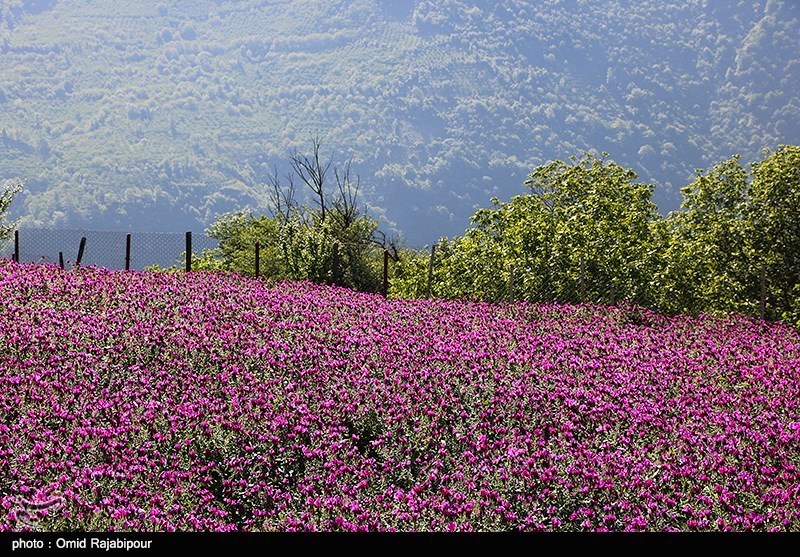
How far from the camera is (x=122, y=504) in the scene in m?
6.33

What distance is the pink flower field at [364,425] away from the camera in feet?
21.4

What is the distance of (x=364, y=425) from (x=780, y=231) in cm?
2537

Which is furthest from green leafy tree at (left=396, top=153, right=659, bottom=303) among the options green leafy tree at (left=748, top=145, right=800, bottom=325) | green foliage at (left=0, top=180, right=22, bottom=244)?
green foliage at (left=0, top=180, right=22, bottom=244)

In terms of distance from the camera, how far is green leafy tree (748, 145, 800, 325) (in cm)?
2928

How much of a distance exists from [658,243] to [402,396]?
21.5 m

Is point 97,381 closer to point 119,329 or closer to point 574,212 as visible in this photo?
point 119,329

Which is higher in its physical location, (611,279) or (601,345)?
(611,279)

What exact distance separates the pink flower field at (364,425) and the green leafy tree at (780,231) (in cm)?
1825

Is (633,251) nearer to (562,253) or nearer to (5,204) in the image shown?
(562,253)

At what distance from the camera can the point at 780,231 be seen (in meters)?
29.7

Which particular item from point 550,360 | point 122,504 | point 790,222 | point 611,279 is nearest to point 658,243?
point 611,279

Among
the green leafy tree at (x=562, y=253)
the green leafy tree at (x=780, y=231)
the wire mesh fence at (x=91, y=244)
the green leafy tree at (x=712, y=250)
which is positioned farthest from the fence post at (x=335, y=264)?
the green leafy tree at (x=780, y=231)

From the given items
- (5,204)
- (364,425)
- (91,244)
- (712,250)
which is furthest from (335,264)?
(91,244)
